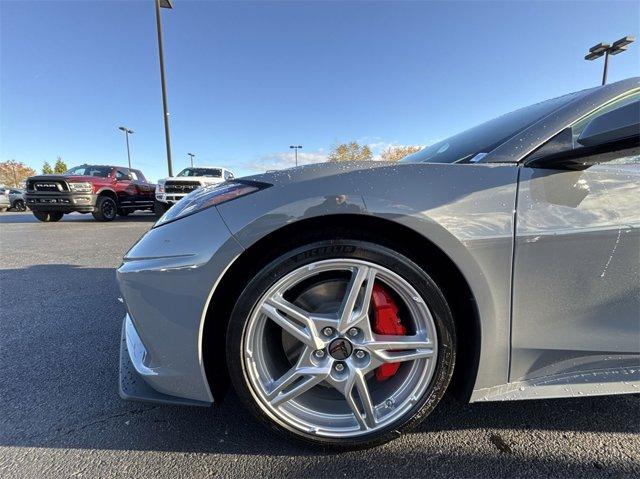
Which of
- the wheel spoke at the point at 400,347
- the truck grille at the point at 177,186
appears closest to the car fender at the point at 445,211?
the wheel spoke at the point at 400,347

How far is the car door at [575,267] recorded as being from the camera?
130cm

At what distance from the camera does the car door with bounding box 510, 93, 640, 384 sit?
1.30m

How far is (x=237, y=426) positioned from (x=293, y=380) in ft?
1.42

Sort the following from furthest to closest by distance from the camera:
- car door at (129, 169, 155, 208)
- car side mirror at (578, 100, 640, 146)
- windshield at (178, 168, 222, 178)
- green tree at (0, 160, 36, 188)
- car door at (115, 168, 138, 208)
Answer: green tree at (0, 160, 36, 188)
car door at (129, 169, 155, 208)
windshield at (178, 168, 222, 178)
car door at (115, 168, 138, 208)
car side mirror at (578, 100, 640, 146)

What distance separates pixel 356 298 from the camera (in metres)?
1.36

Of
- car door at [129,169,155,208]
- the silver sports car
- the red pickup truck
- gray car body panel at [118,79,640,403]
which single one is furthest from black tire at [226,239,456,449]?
car door at [129,169,155,208]

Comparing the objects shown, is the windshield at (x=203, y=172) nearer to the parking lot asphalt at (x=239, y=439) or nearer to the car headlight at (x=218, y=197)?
the parking lot asphalt at (x=239, y=439)

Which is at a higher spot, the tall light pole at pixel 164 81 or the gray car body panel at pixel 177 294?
the tall light pole at pixel 164 81

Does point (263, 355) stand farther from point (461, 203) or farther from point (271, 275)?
point (461, 203)

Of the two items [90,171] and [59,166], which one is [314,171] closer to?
[90,171]

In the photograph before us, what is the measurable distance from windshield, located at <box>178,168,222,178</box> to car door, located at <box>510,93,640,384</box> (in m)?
11.7

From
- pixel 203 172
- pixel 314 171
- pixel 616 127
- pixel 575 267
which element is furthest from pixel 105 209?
pixel 616 127

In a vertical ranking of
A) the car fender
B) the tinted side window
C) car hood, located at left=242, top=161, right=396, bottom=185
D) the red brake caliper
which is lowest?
the red brake caliper

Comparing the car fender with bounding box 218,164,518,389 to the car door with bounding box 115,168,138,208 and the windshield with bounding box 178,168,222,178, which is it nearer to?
the windshield with bounding box 178,168,222,178
